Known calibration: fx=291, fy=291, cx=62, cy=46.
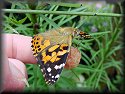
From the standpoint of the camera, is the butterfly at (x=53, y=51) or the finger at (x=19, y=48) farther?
the finger at (x=19, y=48)

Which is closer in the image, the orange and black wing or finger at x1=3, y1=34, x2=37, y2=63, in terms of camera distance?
the orange and black wing

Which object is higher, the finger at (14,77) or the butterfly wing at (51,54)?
the butterfly wing at (51,54)

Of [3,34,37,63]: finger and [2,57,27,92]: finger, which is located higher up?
[3,34,37,63]: finger

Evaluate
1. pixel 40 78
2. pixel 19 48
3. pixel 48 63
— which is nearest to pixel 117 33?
pixel 40 78

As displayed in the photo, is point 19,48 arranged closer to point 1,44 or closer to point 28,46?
point 28,46

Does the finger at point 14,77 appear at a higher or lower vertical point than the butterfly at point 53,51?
lower
